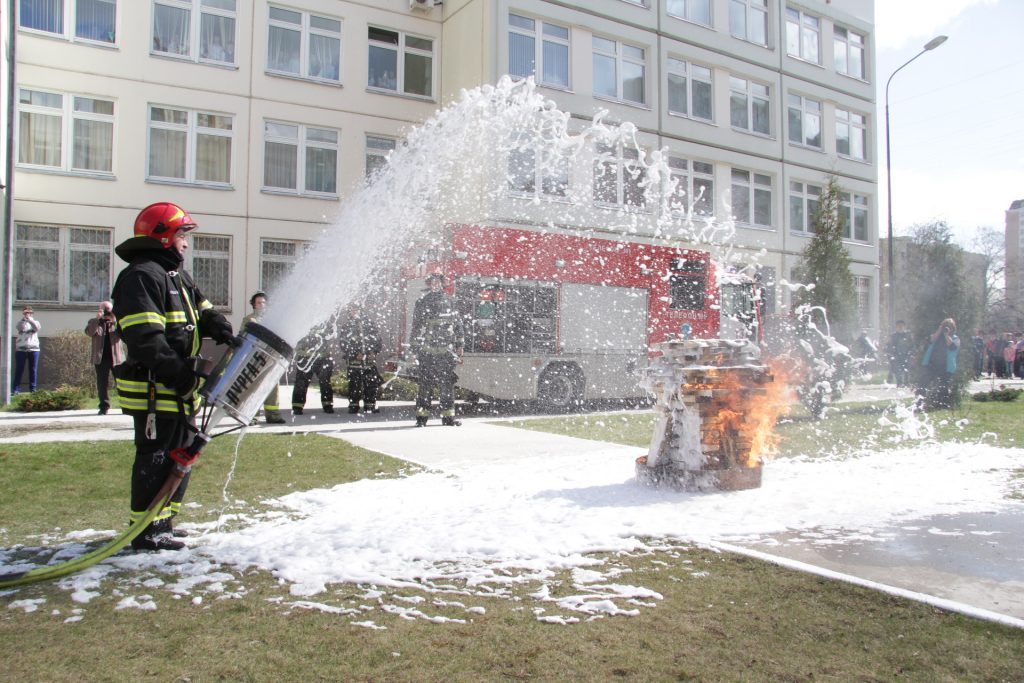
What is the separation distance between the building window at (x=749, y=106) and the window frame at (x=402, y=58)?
11756mm

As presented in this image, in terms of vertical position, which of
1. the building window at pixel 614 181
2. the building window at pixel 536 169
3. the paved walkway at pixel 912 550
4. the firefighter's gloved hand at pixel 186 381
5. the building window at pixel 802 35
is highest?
the building window at pixel 802 35

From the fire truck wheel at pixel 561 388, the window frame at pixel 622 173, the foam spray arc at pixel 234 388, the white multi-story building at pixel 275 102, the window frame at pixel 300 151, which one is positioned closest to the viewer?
the foam spray arc at pixel 234 388

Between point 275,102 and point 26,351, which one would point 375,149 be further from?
point 26,351

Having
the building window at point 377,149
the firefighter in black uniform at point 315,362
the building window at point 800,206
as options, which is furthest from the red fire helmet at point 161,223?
the building window at point 800,206

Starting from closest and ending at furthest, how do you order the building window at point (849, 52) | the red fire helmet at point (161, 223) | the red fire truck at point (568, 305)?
the red fire helmet at point (161, 223) → the red fire truck at point (568, 305) → the building window at point (849, 52)

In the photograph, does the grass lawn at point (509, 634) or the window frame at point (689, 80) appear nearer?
the grass lawn at point (509, 634)

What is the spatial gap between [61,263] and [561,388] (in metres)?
13.5

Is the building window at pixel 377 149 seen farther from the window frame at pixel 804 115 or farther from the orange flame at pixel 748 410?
the orange flame at pixel 748 410

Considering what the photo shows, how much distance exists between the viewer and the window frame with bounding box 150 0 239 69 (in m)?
20.4

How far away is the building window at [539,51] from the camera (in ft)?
74.8

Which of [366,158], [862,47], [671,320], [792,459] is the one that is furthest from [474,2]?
[862,47]

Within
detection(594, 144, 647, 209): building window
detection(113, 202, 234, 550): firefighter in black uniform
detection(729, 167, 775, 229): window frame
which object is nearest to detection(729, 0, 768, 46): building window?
detection(729, 167, 775, 229): window frame

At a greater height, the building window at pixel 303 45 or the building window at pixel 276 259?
the building window at pixel 303 45

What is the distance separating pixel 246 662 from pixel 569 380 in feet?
36.8
